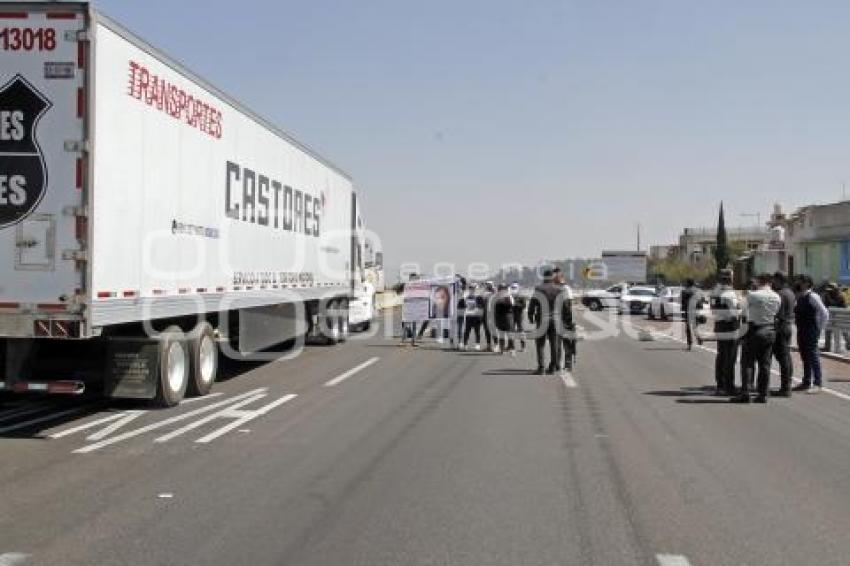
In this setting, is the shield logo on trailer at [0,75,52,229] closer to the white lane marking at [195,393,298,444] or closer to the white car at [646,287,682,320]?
the white lane marking at [195,393,298,444]

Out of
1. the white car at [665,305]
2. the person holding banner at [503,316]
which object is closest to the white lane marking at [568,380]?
the person holding banner at [503,316]

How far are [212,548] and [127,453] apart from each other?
11.5ft

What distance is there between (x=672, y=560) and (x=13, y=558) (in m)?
3.85

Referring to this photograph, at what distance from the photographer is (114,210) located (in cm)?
1056

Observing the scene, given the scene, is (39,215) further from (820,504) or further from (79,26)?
(820,504)

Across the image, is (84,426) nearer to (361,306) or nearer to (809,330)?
(809,330)

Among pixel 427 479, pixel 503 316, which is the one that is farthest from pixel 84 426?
pixel 503 316

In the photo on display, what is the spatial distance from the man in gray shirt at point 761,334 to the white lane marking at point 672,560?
833 centimetres

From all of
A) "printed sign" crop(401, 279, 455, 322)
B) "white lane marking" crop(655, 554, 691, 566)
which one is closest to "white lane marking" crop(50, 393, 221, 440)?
"white lane marking" crop(655, 554, 691, 566)

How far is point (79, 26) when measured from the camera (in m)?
9.95

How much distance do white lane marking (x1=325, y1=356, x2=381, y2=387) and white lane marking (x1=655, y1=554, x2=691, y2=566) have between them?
32.7 ft

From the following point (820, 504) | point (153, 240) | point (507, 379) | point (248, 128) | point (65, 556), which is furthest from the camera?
point (507, 379)

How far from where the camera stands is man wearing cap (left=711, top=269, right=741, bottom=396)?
1424 centimetres

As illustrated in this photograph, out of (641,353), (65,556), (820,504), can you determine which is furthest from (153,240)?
(641,353)
